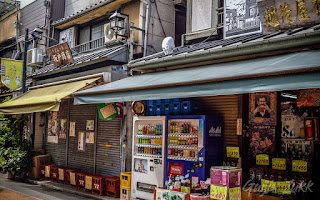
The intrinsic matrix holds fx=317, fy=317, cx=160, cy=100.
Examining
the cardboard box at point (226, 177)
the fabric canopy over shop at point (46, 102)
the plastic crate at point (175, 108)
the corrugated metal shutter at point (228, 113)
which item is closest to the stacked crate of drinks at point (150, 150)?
the plastic crate at point (175, 108)

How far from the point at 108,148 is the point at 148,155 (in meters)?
3.36

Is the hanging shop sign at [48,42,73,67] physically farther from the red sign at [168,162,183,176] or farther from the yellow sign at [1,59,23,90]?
the red sign at [168,162,183,176]

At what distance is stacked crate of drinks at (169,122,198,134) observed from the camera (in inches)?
346

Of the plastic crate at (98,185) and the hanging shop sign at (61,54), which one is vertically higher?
the hanging shop sign at (61,54)

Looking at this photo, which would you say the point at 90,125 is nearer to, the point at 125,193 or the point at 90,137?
the point at 90,137

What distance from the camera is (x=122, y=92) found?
890 centimetres

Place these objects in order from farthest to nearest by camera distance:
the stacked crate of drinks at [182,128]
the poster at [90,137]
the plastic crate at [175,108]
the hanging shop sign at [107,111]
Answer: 1. the poster at [90,137]
2. the hanging shop sign at [107,111]
3. the plastic crate at [175,108]
4. the stacked crate of drinks at [182,128]

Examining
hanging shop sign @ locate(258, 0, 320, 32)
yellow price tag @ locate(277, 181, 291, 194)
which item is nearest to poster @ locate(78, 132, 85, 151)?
yellow price tag @ locate(277, 181, 291, 194)

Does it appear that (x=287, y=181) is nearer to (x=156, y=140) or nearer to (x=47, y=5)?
A: (x=156, y=140)

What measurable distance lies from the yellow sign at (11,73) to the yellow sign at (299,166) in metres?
14.1

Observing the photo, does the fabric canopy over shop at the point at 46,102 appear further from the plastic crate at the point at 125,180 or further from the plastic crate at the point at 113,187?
the plastic crate at the point at 125,180

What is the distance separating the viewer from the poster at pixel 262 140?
8.20m

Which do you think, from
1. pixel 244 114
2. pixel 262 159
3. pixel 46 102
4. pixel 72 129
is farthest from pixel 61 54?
pixel 262 159

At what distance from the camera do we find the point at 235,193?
7.15 m
